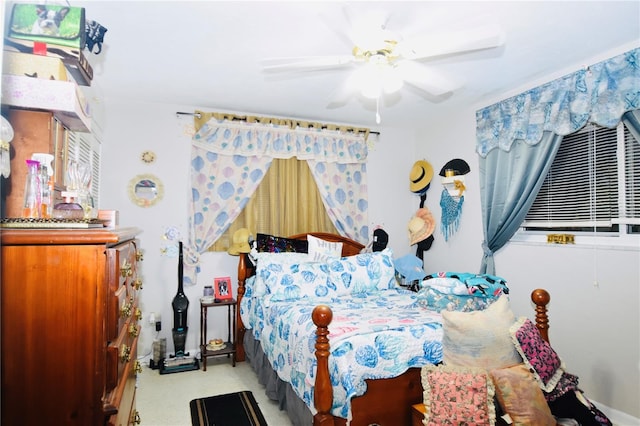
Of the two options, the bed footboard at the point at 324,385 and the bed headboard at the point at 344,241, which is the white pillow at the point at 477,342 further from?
the bed headboard at the point at 344,241

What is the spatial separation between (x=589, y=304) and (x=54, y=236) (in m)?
3.23

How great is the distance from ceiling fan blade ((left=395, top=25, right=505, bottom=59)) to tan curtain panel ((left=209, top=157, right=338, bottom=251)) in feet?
7.59

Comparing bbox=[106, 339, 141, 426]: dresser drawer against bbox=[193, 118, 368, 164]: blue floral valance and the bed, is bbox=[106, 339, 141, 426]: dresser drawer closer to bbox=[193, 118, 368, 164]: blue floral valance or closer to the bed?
the bed

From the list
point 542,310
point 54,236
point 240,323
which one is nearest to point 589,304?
point 542,310

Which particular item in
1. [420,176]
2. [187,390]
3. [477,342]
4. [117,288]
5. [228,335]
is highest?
[420,176]

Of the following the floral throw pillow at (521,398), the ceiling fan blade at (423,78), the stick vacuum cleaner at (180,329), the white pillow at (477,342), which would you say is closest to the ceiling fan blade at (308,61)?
the ceiling fan blade at (423,78)

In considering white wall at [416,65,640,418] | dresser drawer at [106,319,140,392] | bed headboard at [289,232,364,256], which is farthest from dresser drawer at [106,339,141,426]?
white wall at [416,65,640,418]

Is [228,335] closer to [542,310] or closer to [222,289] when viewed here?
[222,289]

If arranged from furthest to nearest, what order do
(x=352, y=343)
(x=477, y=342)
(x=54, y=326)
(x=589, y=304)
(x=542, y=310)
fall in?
(x=589, y=304)
(x=542, y=310)
(x=352, y=343)
(x=477, y=342)
(x=54, y=326)

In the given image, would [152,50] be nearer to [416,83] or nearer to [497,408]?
[416,83]

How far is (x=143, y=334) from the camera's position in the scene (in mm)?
3562

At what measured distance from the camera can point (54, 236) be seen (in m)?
1.03

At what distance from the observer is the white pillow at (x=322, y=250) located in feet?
12.0

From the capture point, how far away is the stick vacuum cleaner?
11.2 feet
